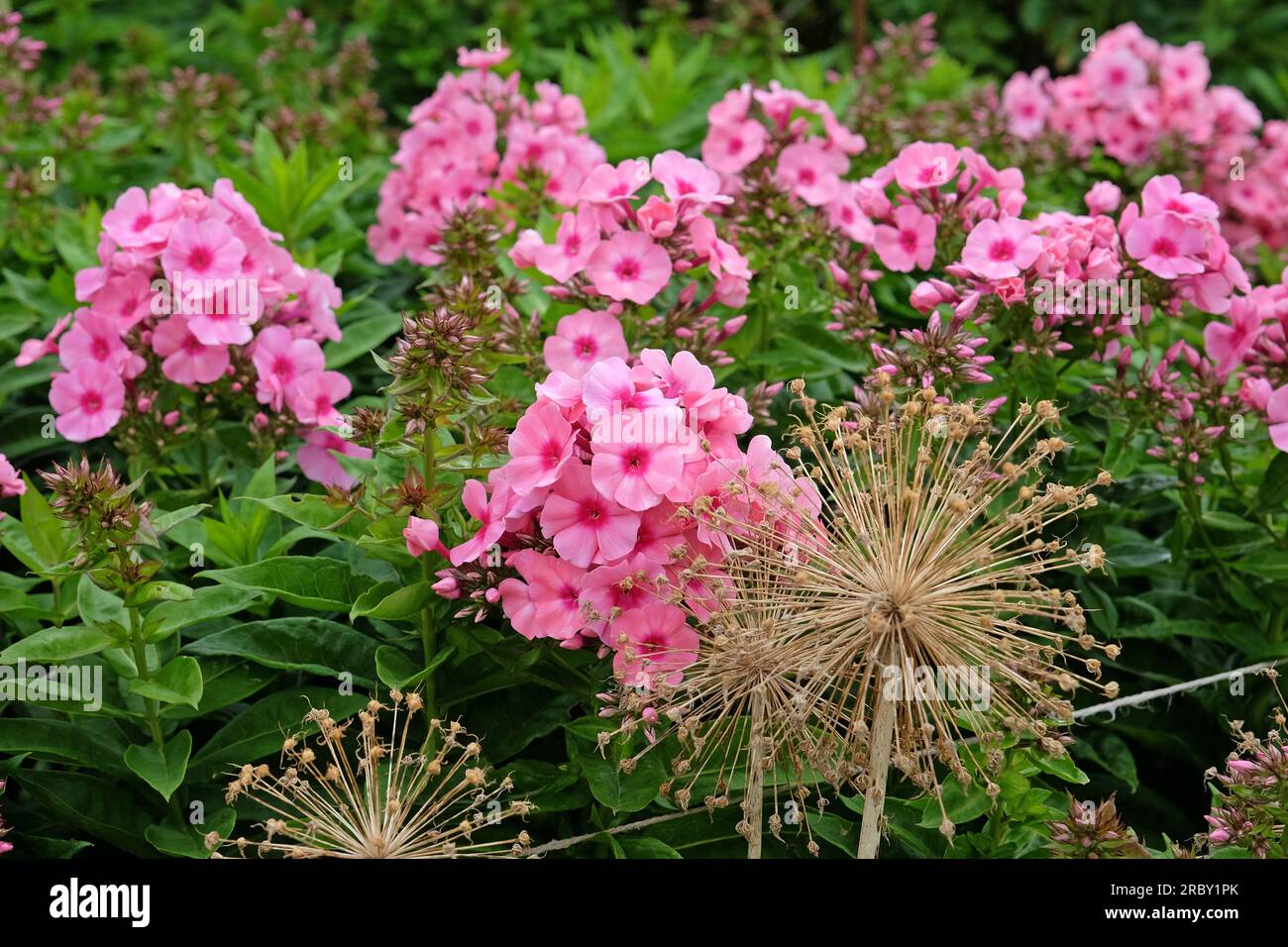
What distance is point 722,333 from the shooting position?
2896 millimetres

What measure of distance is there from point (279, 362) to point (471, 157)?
1.03 metres

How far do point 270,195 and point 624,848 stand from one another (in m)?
2.16

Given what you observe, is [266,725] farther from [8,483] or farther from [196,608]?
[8,483]

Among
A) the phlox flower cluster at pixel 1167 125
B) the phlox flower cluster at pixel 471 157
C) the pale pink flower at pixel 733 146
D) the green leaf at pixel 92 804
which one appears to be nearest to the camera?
the green leaf at pixel 92 804

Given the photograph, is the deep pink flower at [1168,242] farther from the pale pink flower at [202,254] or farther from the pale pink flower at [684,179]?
the pale pink flower at [202,254]

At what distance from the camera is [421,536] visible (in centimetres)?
231

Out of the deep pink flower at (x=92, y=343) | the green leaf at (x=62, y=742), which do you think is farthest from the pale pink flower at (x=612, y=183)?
the green leaf at (x=62, y=742)

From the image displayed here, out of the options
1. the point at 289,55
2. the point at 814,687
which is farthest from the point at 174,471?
the point at 289,55

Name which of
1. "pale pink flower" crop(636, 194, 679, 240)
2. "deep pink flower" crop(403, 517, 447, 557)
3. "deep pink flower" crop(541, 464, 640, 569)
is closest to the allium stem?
"deep pink flower" crop(541, 464, 640, 569)

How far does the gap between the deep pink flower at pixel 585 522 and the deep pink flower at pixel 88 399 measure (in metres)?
1.18

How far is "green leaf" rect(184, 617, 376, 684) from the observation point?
2.49 metres

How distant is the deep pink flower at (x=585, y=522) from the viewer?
220 centimetres

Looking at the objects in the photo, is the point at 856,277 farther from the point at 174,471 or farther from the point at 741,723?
the point at 174,471

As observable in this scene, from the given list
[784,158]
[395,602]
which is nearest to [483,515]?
[395,602]
